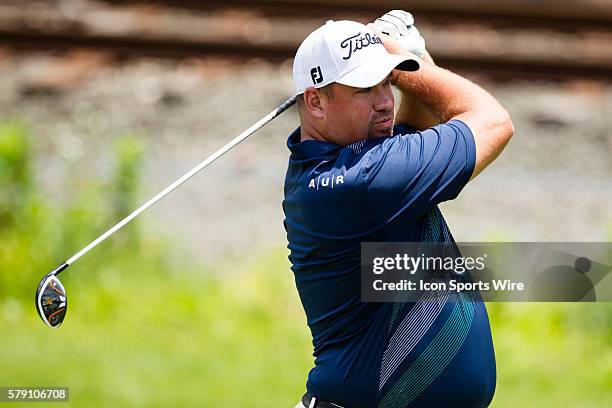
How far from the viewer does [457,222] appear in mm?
8852

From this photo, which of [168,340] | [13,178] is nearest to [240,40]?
[13,178]

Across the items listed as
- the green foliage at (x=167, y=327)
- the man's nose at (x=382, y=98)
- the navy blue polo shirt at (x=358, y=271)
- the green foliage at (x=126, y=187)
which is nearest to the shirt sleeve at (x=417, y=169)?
the navy blue polo shirt at (x=358, y=271)

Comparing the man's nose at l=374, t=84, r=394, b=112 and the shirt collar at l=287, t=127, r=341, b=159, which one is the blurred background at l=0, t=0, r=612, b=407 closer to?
the shirt collar at l=287, t=127, r=341, b=159

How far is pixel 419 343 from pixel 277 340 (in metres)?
4.26

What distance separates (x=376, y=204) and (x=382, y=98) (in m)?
0.35

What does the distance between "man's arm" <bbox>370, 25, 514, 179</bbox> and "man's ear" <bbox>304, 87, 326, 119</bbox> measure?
0.29 metres

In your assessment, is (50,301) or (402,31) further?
(50,301)

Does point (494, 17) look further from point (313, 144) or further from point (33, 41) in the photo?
point (313, 144)

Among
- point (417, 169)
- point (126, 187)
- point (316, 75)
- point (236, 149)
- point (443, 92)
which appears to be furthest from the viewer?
point (236, 149)

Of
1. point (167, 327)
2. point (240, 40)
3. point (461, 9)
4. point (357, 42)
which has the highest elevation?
point (240, 40)

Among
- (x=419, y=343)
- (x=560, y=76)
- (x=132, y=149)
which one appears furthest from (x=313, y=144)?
(x=560, y=76)

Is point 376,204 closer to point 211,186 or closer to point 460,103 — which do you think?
point 460,103

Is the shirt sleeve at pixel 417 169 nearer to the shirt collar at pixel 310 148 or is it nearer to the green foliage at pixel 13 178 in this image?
the shirt collar at pixel 310 148

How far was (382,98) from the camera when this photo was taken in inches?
142
